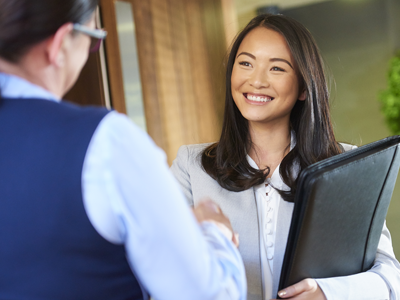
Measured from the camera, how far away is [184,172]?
143cm

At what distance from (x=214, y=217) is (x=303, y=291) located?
45 centimetres

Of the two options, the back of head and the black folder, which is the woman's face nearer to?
the black folder

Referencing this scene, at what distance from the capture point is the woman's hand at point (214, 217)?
2.15 feet

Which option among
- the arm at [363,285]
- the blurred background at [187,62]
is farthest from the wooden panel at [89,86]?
the arm at [363,285]

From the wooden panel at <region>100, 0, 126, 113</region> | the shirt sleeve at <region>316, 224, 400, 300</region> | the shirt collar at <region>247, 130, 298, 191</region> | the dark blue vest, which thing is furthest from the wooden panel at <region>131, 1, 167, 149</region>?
the dark blue vest

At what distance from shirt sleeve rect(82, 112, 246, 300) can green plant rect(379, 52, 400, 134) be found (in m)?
Answer: 3.20

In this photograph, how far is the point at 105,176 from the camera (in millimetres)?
504

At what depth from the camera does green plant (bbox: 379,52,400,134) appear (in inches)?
128

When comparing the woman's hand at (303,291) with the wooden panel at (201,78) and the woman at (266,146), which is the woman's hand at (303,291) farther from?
the wooden panel at (201,78)

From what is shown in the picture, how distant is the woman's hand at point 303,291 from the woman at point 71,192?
1.46 feet

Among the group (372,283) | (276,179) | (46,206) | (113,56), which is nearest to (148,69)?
(113,56)

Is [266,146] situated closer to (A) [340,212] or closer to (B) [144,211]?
(A) [340,212]

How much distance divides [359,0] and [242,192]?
9.25ft

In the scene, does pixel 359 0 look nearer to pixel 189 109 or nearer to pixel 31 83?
pixel 189 109
